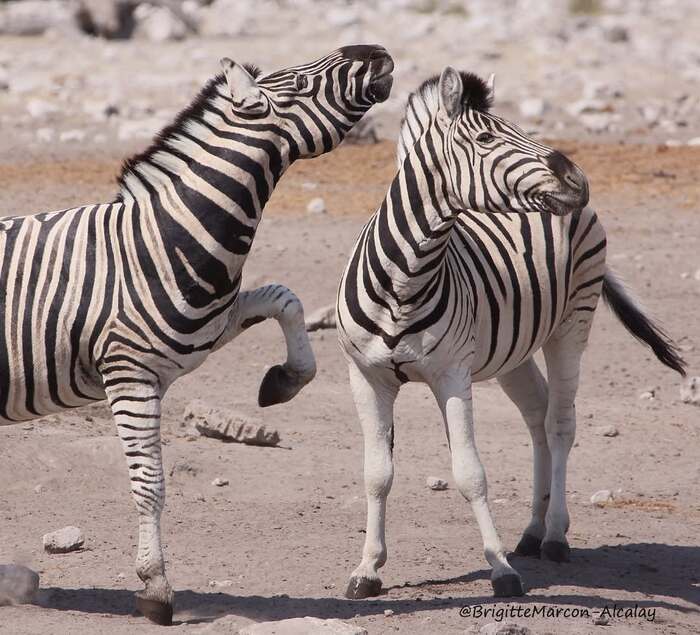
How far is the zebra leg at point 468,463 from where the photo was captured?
18.4 ft

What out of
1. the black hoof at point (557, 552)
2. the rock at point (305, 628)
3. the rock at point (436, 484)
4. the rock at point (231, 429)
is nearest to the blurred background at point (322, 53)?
the rock at point (231, 429)

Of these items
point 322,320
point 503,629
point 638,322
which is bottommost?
point 322,320

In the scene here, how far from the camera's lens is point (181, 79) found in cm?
1970

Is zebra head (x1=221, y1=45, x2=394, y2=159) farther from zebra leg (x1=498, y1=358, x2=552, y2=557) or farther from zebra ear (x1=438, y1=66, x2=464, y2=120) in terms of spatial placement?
zebra leg (x1=498, y1=358, x2=552, y2=557)

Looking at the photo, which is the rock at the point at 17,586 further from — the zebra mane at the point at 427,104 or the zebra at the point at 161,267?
the zebra mane at the point at 427,104

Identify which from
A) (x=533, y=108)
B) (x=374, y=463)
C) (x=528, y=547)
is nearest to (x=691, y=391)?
(x=528, y=547)

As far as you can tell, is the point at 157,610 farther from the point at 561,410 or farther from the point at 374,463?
the point at 561,410

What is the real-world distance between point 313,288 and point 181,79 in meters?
9.18

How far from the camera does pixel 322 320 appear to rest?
34.1 ft

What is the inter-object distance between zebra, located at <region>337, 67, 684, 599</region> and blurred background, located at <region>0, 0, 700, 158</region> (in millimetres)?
10873

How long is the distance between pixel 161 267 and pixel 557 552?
2.40 m

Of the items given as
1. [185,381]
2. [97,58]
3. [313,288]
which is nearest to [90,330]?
[185,381]

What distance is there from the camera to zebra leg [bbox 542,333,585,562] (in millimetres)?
6566

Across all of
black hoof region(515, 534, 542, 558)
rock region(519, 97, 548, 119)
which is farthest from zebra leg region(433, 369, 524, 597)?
rock region(519, 97, 548, 119)
